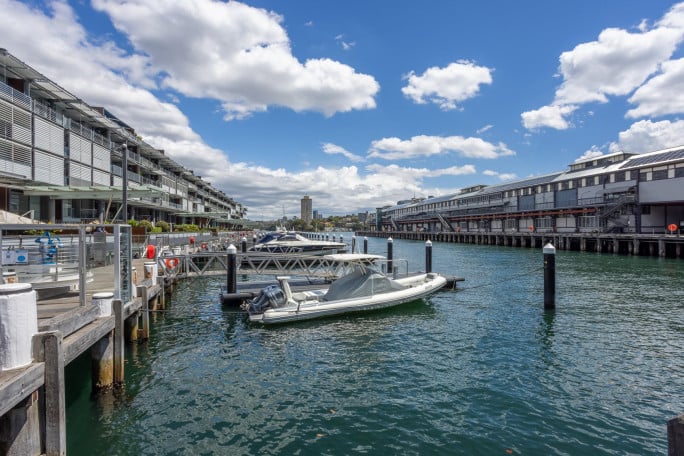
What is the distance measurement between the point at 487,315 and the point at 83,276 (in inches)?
597

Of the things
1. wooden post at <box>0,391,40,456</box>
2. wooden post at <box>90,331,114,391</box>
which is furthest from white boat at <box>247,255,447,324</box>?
wooden post at <box>0,391,40,456</box>

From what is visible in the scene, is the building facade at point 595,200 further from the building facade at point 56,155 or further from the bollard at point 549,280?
the building facade at point 56,155

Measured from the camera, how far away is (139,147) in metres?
54.3

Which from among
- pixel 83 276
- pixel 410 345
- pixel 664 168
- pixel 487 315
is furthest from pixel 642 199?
pixel 83 276

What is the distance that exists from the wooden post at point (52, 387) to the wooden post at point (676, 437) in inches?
303

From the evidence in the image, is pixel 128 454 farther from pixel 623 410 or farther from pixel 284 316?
pixel 623 410

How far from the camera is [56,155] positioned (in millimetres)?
33625

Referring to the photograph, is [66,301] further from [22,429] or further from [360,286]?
[360,286]

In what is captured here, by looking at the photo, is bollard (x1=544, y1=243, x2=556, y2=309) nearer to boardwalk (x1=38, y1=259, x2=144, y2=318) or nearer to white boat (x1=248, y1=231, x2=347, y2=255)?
boardwalk (x1=38, y1=259, x2=144, y2=318)

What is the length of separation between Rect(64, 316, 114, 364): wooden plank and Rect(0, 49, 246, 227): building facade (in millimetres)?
11513

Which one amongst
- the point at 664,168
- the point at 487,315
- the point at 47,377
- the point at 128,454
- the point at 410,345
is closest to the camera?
the point at 47,377

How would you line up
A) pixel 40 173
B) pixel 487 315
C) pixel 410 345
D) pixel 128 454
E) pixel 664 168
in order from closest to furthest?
pixel 128 454, pixel 410 345, pixel 487 315, pixel 40 173, pixel 664 168

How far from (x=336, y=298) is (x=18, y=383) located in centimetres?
1255

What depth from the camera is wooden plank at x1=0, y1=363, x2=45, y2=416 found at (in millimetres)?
4832
